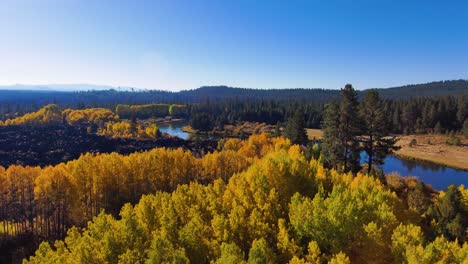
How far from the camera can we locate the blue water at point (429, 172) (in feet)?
274

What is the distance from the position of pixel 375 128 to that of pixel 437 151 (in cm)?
8096

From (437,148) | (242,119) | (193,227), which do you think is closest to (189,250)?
(193,227)

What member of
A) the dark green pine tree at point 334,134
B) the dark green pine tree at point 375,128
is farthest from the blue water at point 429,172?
the dark green pine tree at point 334,134

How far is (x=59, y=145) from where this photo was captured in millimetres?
133250

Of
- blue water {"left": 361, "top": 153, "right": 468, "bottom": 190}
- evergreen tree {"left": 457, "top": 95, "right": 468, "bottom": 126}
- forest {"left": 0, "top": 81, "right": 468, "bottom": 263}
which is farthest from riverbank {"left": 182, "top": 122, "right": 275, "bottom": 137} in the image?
evergreen tree {"left": 457, "top": 95, "right": 468, "bottom": 126}

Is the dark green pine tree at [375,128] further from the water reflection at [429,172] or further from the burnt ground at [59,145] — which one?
the burnt ground at [59,145]

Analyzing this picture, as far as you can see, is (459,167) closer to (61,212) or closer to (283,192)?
(283,192)

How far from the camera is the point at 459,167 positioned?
9825 cm

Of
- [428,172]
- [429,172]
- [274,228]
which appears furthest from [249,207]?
[429,172]

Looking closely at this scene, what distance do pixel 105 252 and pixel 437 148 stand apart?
12210 cm

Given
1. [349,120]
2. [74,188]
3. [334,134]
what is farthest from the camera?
[74,188]

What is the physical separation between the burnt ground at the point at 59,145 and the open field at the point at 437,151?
65584 mm

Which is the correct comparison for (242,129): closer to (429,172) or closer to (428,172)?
(428,172)

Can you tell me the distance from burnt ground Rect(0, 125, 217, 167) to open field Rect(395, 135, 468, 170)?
65.6 meters
